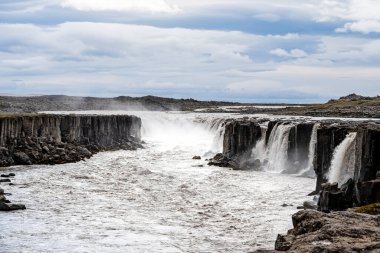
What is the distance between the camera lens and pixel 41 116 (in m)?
68.6

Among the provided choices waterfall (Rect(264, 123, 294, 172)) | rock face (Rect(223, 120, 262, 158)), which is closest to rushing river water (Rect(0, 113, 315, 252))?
waterfall (Rect(264, 123, 294, 172))

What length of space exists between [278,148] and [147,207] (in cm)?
2568

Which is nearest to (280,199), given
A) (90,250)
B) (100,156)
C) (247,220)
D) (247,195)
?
(247,195)

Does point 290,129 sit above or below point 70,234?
above

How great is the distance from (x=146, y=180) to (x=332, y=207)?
2101cm

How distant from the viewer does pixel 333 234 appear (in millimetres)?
16125

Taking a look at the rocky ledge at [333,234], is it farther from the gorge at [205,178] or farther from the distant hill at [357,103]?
the distant hill at [357,103]

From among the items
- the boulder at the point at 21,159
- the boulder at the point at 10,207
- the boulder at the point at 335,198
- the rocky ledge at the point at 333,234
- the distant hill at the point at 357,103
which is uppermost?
the distant hill at the point at 357,103

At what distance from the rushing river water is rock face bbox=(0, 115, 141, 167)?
3028mm

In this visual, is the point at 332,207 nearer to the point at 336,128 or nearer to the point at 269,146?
the point at 336,128

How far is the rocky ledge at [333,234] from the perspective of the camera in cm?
1498

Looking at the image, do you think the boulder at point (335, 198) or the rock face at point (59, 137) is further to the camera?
the rock face at point (59, 137)

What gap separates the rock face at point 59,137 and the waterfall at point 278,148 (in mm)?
20284

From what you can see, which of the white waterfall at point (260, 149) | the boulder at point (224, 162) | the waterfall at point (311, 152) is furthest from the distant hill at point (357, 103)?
the waterfall at point (311, 152)
